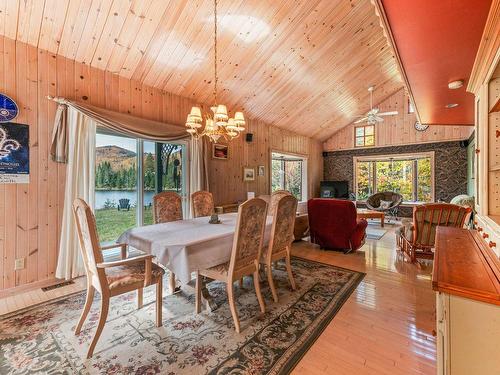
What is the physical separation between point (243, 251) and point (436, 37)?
7.05 ft

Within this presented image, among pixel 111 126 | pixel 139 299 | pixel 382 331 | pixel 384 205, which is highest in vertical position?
pixel 111 126

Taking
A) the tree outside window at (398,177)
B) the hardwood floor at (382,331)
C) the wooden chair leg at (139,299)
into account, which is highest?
the tree outside window at (398,177)

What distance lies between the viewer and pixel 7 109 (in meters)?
2.58

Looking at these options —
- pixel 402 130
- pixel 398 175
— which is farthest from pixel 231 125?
pixel 398 175

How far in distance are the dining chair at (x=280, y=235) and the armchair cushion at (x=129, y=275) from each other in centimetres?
107

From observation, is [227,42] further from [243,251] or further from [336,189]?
[336,189]

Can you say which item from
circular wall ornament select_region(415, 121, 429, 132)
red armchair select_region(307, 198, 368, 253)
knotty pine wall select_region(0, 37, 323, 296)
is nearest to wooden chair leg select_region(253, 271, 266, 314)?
red armchair select_region(307, 198, 368, 253)

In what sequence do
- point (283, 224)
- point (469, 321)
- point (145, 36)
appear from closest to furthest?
1. point (469, 321)
2. point (283, 224)
3. point (145, 36)

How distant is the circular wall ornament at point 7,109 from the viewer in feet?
8.39

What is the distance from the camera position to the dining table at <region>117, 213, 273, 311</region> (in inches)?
76.3

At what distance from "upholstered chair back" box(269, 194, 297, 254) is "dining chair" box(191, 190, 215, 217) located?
138 cm

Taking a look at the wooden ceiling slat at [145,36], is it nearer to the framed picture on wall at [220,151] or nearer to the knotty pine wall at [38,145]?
the knotty pine wall at [38,145]

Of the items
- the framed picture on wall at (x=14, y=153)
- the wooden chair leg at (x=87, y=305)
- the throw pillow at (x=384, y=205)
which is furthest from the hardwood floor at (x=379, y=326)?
the throw pillow at (x=384, y=205)

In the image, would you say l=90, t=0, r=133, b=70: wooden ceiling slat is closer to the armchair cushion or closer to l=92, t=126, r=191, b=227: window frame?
l=92, t=126, r=191, b=227: window frame
